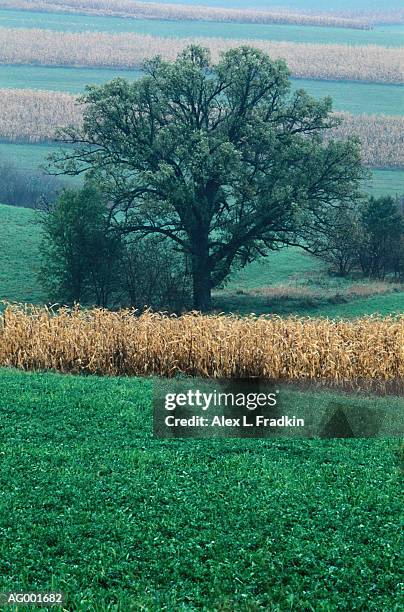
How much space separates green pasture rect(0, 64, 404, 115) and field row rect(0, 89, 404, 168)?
3.74ft

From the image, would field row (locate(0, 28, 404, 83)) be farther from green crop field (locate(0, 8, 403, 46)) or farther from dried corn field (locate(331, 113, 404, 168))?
dried corn field (locate(331, 113, 404, 168))

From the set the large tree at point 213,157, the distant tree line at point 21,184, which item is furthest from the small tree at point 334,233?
the distant tree line at point 21,184

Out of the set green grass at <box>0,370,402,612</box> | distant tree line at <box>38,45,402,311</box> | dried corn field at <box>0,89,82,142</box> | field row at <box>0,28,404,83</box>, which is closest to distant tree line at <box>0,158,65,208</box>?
dried corn field at <box>0,89,82,142</box>

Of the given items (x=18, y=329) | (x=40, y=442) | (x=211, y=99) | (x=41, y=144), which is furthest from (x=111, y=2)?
(x=40, y=442)

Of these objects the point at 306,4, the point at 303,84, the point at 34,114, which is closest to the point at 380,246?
the point at 303,84

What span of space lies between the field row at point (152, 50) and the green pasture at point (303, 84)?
765mm

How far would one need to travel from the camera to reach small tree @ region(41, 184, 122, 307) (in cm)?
3241

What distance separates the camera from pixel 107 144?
34.4 meters

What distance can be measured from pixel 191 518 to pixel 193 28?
211ft

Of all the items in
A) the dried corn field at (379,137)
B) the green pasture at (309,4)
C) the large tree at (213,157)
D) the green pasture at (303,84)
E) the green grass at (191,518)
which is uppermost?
the green pasture at (309,4)

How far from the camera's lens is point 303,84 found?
55.2 m

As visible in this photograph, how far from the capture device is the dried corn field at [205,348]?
14.3 m

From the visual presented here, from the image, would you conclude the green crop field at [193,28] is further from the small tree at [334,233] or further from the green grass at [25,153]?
the small tree at [334,233]

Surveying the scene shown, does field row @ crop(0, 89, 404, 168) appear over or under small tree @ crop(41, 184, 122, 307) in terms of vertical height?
over
